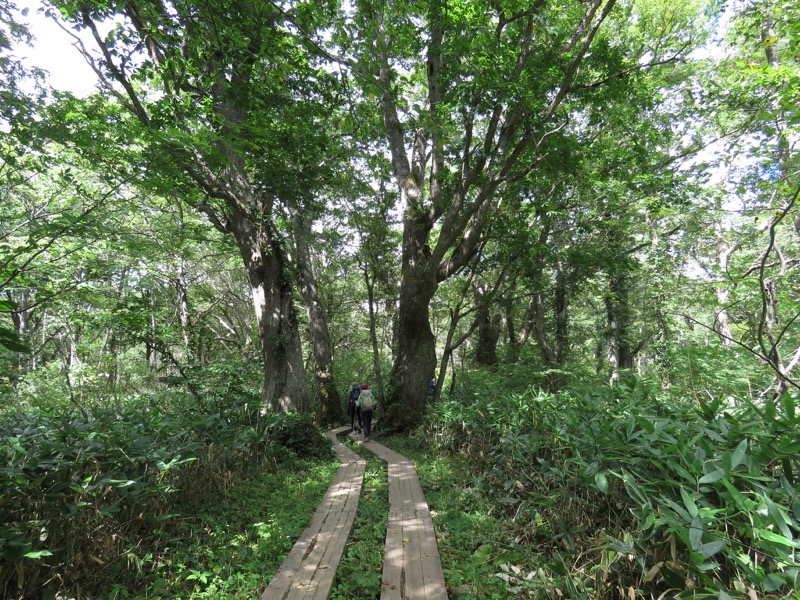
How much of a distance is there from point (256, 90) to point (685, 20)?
13988 millimetres

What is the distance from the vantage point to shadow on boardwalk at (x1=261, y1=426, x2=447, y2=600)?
308cm

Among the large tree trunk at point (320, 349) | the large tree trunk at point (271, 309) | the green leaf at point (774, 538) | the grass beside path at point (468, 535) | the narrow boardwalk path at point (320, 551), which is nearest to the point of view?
the green leaf at point (774, 538)

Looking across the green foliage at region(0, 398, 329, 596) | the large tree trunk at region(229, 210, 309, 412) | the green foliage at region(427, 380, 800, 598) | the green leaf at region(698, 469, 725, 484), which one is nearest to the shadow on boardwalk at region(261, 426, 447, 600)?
the green foliage at region(427, 380, 800, 598)

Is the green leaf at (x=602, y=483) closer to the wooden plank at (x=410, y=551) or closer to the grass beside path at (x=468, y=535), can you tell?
the grass beside path at (x=468, y=535)

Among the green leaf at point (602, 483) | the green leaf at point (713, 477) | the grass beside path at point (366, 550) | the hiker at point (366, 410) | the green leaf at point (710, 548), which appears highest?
the green leaf at point (713, 477)

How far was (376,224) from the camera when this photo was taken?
428 inches

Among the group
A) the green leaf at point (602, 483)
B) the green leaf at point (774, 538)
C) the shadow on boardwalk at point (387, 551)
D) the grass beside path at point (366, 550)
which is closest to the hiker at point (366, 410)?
the grass beside path at point (366, 550)

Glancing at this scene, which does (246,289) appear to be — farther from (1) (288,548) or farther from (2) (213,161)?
(1) (288,548)

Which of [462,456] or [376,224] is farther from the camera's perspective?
[376,224]

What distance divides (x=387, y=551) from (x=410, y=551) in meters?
0.24

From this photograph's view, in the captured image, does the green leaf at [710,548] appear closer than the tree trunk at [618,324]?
Yes

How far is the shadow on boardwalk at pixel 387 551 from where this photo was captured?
3082 millimetres

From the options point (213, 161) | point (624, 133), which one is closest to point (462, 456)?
point (213, 161)

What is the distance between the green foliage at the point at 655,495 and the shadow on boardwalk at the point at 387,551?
835mm
